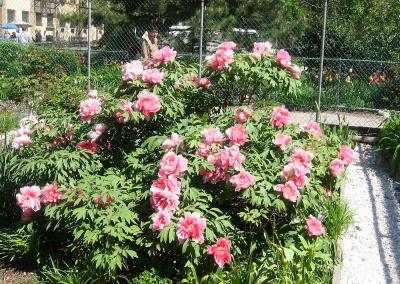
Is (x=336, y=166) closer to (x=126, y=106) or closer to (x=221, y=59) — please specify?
(x=221, y=59)

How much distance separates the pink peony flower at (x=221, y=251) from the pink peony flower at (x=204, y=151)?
624 millimetres

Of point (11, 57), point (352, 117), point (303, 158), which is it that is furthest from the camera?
point (11, 57)

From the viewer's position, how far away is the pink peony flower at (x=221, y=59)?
484 centimetres

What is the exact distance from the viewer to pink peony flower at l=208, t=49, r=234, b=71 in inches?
191

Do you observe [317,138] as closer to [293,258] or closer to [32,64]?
[293,258]

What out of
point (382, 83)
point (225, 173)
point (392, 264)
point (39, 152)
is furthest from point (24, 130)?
point (382, 83)

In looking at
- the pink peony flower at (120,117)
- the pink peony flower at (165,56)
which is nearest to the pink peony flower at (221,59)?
the pink peony flower at (165,56)

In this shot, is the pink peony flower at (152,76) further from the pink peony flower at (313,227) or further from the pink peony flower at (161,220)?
the pink peony flower at (313,227)

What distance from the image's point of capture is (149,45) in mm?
11633

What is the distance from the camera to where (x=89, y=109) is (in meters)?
4.59

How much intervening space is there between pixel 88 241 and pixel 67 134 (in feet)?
4.09

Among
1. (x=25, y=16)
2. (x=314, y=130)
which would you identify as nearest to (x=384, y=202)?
(x=314, y=130)

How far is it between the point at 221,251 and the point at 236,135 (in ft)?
2.84

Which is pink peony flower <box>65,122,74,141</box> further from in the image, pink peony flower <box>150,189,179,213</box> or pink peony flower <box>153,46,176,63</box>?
pink peony flower <box>150,189,179,213</box>
